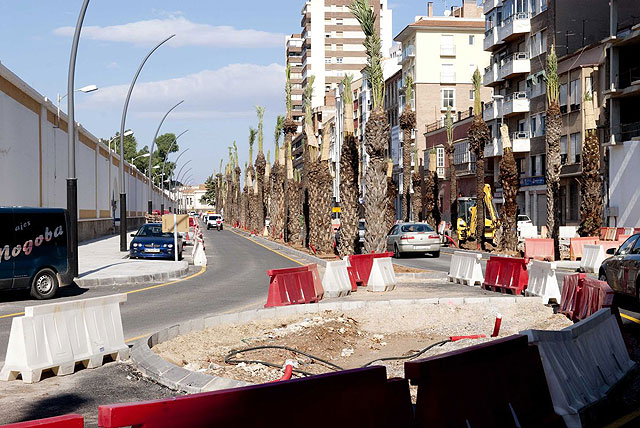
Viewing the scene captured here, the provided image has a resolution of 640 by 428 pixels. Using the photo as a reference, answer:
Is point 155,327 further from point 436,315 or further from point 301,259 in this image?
point 301,259

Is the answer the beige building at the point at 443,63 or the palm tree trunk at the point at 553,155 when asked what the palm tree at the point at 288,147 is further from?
the beige building at the point at 443,63

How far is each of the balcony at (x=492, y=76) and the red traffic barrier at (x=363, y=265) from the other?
152ft

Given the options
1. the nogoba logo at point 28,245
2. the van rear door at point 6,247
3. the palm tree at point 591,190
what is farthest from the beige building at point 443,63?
the van rear door at point 6,247

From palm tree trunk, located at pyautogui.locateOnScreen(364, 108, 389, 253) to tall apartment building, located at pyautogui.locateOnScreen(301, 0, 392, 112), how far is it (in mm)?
116660

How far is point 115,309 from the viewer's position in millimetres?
11359

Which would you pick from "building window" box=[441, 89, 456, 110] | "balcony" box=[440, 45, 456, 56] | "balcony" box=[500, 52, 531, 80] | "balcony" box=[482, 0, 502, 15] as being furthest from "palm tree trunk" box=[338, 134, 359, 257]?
"balcony" box=[440, 45, 456, 56]

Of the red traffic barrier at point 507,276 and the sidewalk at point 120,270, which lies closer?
the red traffic barrier at point 507,276

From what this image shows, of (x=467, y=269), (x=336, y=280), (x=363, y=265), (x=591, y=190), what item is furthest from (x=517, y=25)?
(x=336, y=280)

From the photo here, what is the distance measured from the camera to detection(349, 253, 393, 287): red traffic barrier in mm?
23266

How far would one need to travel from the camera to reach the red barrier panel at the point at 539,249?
34688 mm

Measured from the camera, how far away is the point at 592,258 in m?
28.2

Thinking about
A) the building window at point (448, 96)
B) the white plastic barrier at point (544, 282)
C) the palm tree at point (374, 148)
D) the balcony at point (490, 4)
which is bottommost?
the white plastic barrier at point (544, 282)

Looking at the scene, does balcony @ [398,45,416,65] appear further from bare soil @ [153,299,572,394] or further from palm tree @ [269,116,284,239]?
bare soil @ [153,299,572,394]

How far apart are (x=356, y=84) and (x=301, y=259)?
8685cm
